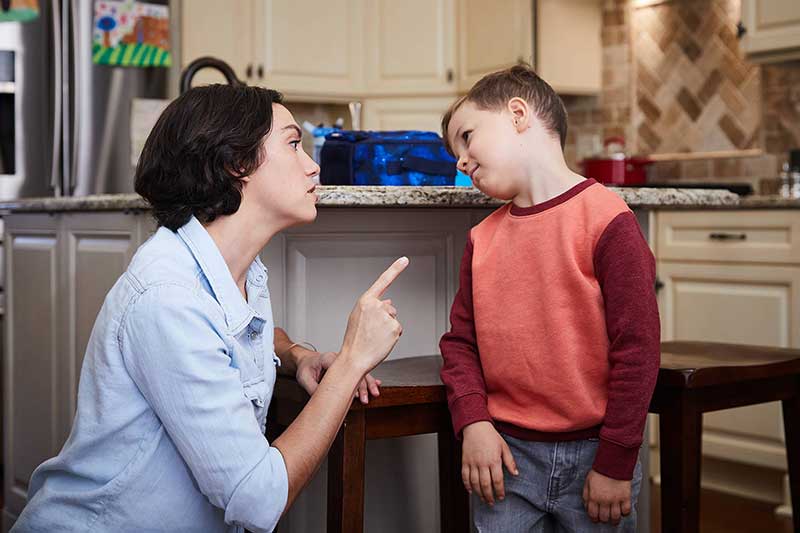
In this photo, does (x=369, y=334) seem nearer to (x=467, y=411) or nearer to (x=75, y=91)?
(x=467, y=411)

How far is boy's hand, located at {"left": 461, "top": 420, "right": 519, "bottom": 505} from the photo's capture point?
1.49 metres

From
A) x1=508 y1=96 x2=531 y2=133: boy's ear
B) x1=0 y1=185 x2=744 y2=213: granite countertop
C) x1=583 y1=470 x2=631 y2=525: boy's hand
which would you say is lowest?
x1=583 y1=470 x2=631 y2=525: boy's hand

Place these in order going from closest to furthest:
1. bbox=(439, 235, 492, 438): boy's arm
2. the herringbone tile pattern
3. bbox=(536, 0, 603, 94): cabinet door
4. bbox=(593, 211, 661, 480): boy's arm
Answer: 1. bbox=(593, 211, 661, 480): boy's arm
2. bbox=(439, 235, 492, 438): boy's arm
3. the herringbone tile pattern
4. bbox=(536, 0, 603, 94): cabinet door

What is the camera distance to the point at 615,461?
1.42m

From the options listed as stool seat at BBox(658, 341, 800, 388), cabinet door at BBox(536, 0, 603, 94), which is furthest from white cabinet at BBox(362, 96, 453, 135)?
stool seat at BBox(658, 341, 800, 388)

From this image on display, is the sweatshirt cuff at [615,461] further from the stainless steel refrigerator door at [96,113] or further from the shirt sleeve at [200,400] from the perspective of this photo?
the stainless steel refrigerator door at [96,113]

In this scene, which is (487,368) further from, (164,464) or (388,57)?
A: (388,57)

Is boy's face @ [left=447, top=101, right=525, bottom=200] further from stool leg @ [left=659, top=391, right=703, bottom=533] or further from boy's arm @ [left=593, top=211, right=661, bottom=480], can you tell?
stool leg @ [left=659, top=391, right=703, bottom=533]

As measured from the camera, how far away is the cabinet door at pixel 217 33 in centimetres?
425

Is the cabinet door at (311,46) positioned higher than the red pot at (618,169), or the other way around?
the cabinet door at (311,46)

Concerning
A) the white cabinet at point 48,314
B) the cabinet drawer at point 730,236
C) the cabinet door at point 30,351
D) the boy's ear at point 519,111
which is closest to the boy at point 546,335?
the boy's ear at point 519,111

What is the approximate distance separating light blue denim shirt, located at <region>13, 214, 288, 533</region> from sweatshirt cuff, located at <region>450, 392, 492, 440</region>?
0.35m

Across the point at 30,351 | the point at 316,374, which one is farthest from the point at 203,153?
the point at 30,351

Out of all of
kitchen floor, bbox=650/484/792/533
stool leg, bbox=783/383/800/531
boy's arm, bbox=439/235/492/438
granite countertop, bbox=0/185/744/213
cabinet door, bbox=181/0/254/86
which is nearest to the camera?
boy's arm, bbox=439/235/492/438
